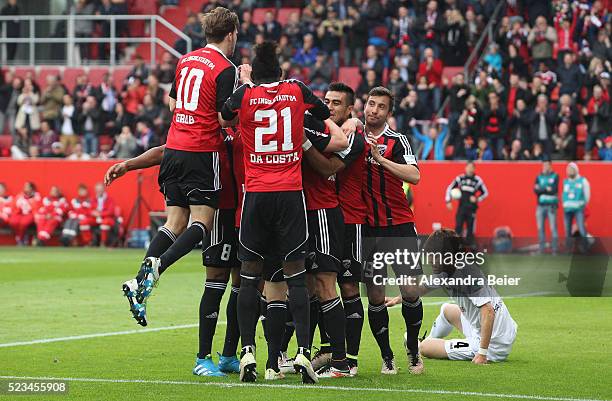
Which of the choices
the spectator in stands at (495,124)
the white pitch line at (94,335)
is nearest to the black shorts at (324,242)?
the white pitch line at (94,335)

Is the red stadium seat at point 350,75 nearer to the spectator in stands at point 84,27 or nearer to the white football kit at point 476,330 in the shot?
the spectator in stands at point 84,27

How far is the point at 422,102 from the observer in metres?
28.2

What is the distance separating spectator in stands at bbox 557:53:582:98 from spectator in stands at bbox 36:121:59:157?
12.9m

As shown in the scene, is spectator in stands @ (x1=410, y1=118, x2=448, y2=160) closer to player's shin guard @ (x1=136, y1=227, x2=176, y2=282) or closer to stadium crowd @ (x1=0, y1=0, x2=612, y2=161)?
stadium crowd @ (x1=0, y1=0, x2=612, y2=161)

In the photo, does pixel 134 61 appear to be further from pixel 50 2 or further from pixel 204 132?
pixel 204 132

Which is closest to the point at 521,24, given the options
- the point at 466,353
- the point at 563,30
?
the point at 563,30

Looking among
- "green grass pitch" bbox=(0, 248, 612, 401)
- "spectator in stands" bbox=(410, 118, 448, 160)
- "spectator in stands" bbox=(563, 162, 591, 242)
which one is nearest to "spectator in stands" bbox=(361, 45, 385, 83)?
"spectator in stands" bbox=(410, 118, 448, 160)

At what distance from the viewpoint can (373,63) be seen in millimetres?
29422

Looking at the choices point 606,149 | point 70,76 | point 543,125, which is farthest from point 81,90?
point 606,149

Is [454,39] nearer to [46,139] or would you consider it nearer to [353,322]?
[46,139]

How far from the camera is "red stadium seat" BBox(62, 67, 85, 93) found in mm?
33562

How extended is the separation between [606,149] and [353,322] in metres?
17.6

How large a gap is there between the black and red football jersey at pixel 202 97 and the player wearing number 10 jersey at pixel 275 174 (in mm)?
547

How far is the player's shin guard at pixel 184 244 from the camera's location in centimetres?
912
